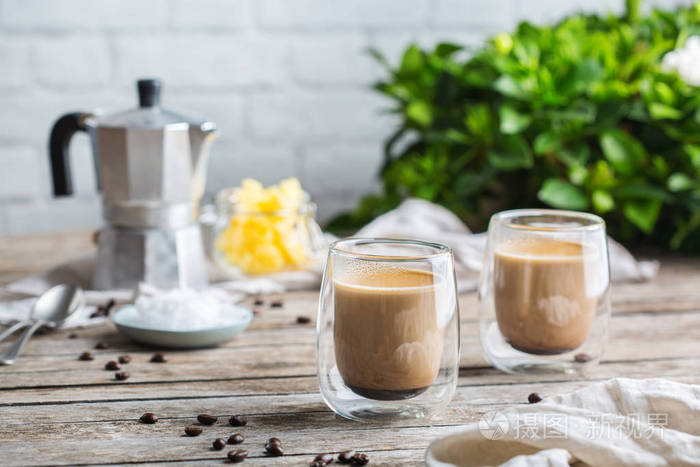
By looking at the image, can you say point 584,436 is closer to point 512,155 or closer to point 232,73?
point 512,155

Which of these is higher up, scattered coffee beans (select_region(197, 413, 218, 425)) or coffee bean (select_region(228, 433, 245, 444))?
coffee bean (select_region(228, 433, 245, 444))

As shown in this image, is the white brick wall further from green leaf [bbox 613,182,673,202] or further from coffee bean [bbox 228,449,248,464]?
coffee bean [bbox 228,449,248,464]

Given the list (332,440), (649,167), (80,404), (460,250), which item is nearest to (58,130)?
(80,404)

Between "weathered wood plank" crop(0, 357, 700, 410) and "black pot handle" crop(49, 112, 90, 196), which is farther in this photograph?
"black pot handle" crop(49, 112, 90, 196)

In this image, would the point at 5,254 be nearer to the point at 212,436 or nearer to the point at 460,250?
the point at 460,250

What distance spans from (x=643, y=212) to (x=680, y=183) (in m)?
0.10

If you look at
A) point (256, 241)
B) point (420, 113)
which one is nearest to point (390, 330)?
point (256, 241)

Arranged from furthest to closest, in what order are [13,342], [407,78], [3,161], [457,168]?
1. [3,161]
2. [407,78]
3. [457,168]
4. [13,342]

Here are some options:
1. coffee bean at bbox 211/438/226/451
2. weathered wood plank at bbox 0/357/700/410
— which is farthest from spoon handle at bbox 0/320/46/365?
coffee bean at bbox 211/438/226/451

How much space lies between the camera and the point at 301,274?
151 cm

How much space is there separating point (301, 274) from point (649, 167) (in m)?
0.82

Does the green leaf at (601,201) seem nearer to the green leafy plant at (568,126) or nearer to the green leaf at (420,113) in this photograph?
the green leafy plant at (568,126)

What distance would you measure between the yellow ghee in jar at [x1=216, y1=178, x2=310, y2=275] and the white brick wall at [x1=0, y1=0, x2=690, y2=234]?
2.61ft

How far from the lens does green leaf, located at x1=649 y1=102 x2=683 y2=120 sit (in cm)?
158
